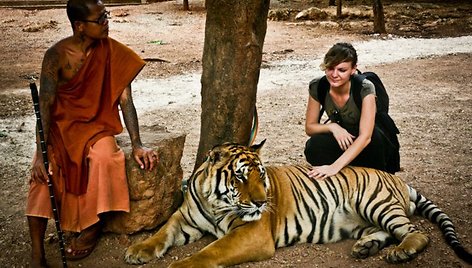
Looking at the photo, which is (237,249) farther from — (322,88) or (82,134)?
(322,88)

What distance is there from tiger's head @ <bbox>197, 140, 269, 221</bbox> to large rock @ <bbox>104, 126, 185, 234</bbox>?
1.46ft

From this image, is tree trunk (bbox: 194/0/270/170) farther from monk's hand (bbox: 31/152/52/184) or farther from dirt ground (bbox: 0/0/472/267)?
monk's hand (bbox: 31/152/52/184)

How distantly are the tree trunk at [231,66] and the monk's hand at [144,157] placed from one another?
26.9 inches

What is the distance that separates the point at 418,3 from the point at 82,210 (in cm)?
1833

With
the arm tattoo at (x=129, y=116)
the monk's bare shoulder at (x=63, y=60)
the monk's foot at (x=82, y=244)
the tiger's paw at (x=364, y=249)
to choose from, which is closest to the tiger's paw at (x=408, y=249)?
the tiger's paw at (x=364, y=249)

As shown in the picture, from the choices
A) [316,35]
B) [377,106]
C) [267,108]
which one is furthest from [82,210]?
[316,35]

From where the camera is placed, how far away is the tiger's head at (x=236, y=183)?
3621mm

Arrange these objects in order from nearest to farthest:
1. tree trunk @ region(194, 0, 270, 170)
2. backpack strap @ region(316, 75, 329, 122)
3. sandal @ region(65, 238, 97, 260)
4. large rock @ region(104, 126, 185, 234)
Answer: sandal @ region(65, 238, 97, 260)
large rock @ region(104, 126, 185, 234)
tree trunk @ region(194, 0, 270, 170)
backpack strap @ region(316, 75, 329, 122)

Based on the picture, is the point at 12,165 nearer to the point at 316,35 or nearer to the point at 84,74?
the point at 84,74

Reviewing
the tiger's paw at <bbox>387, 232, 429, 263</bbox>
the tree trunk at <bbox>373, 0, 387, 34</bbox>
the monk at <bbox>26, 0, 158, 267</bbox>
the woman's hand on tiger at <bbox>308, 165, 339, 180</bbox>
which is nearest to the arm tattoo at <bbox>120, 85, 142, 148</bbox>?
the monk at <bbox>26, 0, 158, 267</bbox>

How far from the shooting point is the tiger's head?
3621 millimetres

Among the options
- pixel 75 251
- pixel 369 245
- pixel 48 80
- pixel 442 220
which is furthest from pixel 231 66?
pixel 442 220

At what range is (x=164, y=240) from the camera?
3.96 metres

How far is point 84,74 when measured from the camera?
12.7 feet
